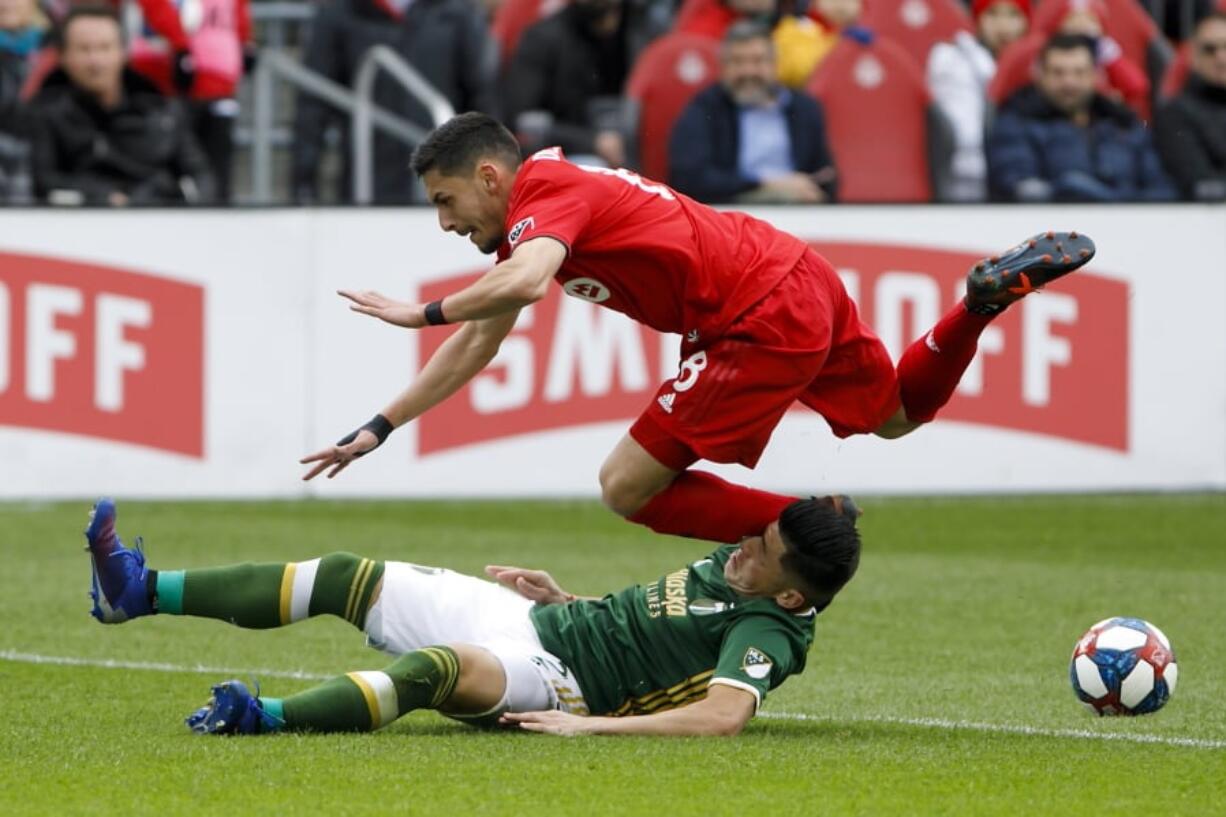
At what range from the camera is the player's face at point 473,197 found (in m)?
7.26

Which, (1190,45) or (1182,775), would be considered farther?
(1190,45)

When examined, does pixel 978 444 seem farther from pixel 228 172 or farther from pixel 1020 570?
pixel 228 172

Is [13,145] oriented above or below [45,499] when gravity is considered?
above

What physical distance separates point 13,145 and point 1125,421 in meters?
7.27

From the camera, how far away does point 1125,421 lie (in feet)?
48.4

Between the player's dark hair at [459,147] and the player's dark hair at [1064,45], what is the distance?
909cm

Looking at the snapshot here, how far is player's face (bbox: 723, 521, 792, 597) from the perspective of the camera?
661 cm

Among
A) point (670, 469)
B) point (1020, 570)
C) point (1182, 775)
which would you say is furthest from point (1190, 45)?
point (1182, 775)

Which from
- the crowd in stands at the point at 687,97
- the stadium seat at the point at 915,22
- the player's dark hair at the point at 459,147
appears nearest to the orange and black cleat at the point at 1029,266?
the player's dark hair at the point at 459,147

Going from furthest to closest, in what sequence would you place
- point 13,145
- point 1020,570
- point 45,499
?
point 13,145
point 45,499
point 1020,570

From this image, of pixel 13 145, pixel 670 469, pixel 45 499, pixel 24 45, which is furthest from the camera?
pixel 24 45

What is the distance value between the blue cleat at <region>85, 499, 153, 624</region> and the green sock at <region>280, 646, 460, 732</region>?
0.62 m

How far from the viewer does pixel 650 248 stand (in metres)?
7.41

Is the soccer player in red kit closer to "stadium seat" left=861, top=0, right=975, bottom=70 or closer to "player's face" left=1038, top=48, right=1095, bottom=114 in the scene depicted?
"player's face" left=1038, top=48, right=1095, bottom=114
